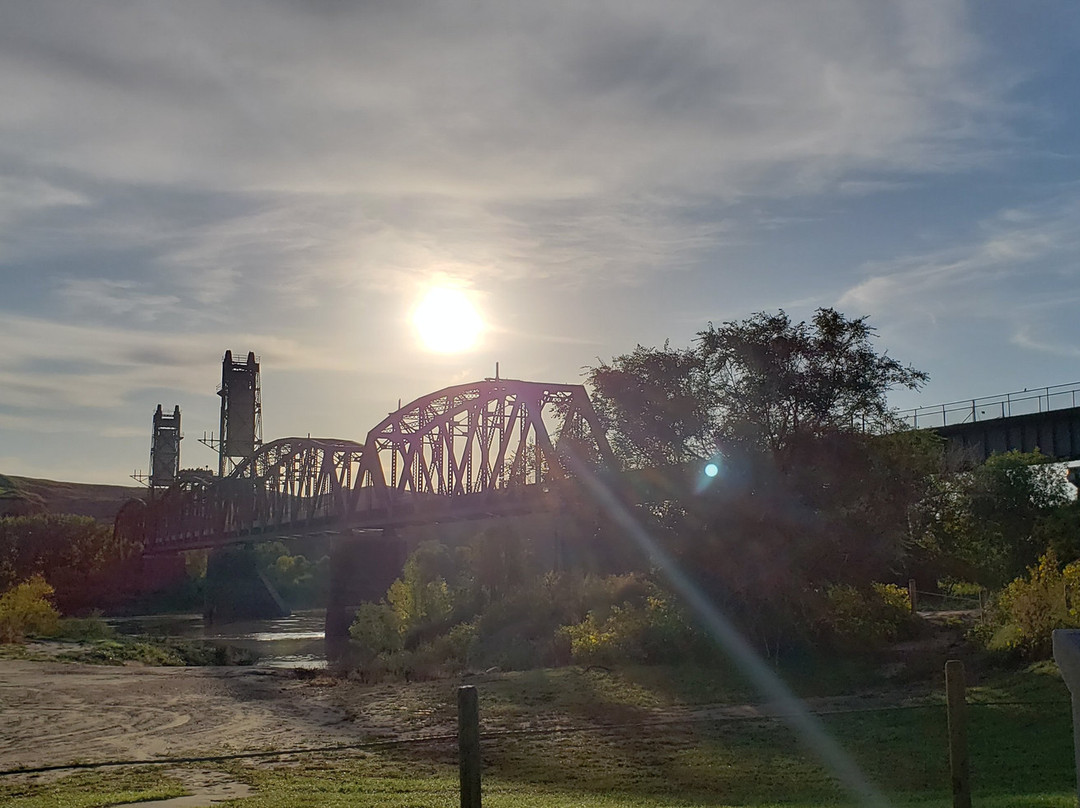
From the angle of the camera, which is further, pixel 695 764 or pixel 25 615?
pixel 25 615

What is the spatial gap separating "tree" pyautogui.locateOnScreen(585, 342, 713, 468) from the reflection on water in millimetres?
28110

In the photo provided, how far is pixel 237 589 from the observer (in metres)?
123

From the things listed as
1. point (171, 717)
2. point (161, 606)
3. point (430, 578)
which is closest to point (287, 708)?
point (171, 717)

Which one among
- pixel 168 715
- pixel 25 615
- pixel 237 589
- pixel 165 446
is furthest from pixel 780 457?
pixel 165 446

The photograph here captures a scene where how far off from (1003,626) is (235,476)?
102 metres

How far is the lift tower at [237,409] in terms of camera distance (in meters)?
147

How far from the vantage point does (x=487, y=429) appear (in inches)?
2771

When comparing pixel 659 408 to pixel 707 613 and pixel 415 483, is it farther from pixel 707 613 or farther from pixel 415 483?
pixel 415 483

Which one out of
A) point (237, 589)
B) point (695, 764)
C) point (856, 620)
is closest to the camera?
point (695, 764)

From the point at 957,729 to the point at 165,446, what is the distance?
571 ft

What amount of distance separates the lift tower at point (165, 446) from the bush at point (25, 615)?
344 feet

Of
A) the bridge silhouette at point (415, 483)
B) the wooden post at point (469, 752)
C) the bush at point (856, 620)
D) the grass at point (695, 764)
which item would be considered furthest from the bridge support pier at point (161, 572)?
the wooden post at point (469, 752)

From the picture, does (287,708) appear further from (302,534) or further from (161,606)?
(161,606)

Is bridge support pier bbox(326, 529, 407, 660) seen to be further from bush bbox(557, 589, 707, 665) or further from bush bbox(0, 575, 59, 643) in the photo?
bush bbox(557, 589, 707, 665)
